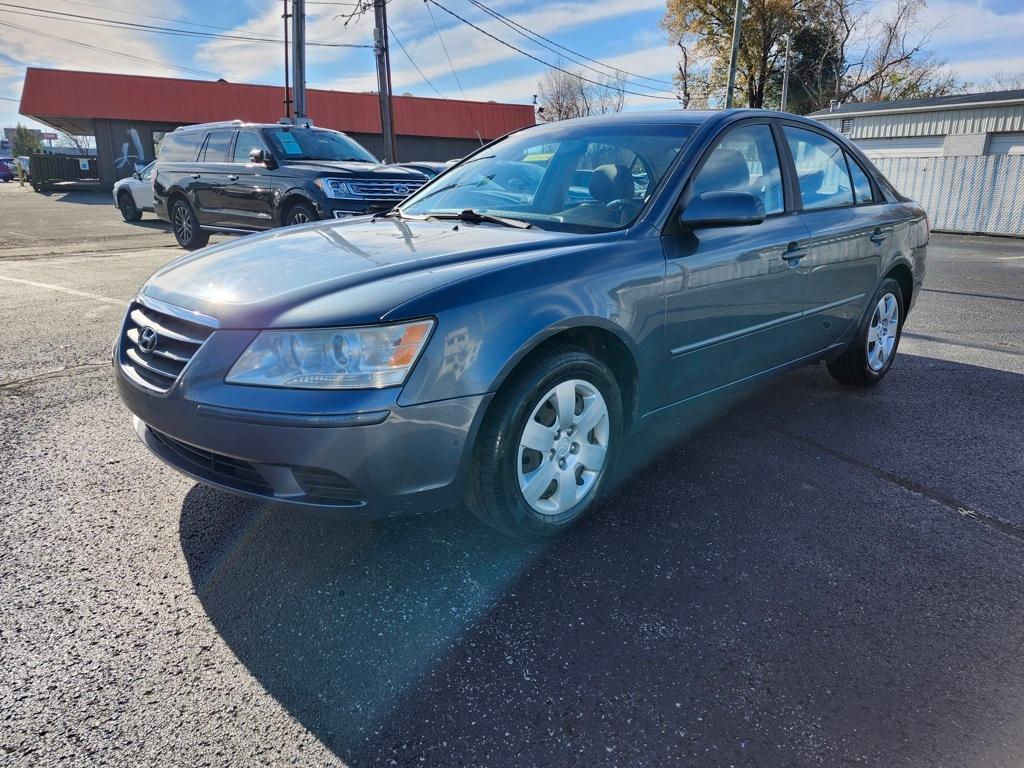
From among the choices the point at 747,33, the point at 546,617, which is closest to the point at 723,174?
the point at 546,617

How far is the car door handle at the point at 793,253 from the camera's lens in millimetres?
3643

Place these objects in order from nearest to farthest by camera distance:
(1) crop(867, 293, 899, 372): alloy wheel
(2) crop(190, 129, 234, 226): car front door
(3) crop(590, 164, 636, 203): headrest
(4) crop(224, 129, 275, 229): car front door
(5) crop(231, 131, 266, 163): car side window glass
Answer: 1. (3) crop(590, 164, 636, 203): headrest
2. (1) crop(867, 293, 899, 372): alloy wheel
3. (4) crop(224, 129, 275, 229): car front door
4. (5) crop(231, 131, 266, 163): car side window glass
5. (2) crop(190, 129, 234, 226): car front door

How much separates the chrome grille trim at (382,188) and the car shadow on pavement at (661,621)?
7.01 m

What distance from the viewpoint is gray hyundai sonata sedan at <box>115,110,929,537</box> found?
7.37 feet

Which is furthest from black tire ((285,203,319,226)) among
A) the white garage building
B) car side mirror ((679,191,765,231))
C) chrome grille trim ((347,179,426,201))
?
the white garage building

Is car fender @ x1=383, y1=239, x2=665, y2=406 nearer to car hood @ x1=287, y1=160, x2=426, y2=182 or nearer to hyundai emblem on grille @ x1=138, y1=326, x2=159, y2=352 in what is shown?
hyundai emblem on grille @ x1=138, y1=326, x2=159, y2=352

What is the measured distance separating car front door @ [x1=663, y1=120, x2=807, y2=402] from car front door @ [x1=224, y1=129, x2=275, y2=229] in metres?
7.70

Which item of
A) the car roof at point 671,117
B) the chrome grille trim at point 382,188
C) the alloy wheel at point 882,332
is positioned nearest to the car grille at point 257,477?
the car roof at point 671,117

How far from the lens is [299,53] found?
1869 centimetres

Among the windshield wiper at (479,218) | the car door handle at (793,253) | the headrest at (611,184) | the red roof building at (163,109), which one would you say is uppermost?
the red roof building at (163,109)

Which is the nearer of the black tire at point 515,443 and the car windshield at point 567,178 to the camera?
the black tire at point 515,443

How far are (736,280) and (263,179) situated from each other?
8.23 meters

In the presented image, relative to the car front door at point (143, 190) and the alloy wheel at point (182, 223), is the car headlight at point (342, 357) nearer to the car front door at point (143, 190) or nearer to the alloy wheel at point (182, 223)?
the alloy wheel at point (182, 223)

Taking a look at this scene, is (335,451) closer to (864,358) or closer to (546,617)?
(546,617)
